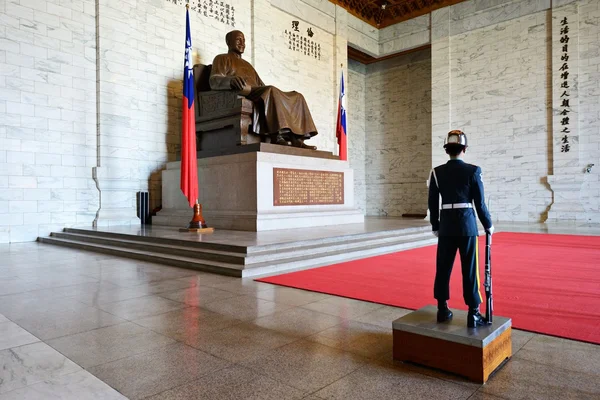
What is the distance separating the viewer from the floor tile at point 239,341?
6.16 feet

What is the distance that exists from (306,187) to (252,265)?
3.02m

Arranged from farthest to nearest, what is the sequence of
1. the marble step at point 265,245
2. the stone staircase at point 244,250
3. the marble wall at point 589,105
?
the marble wall at point 589,105
the marble step at point 265,245
the stone staircase at point 244,250

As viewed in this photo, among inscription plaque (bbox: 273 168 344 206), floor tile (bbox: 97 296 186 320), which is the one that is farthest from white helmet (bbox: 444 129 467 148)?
inscription plaque (bbox: 273 168 344 206)

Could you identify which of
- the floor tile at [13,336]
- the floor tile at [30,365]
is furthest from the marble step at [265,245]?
the floor tile at [30,365]

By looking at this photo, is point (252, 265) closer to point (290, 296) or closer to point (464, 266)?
point (290, 296)

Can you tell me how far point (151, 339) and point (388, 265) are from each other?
8.56 feet

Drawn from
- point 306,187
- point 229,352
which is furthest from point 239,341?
point 306,187

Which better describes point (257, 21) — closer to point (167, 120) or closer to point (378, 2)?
point (167, 120)

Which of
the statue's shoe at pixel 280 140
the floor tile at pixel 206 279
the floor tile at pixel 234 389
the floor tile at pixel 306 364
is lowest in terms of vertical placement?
the floor tile at pixel 234 389

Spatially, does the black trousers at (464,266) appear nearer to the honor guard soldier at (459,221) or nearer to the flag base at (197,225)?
the honor guard soldier at (459,221)

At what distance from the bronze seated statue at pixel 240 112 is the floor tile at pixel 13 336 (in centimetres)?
448

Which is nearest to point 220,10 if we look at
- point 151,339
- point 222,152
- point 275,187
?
point 222,152

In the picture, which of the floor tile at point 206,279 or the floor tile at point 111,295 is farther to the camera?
the floor tile at point 206,279

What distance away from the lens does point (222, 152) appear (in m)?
6.44
